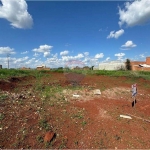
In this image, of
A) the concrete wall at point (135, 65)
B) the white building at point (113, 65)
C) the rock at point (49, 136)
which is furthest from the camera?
the concrete wall at point (135, 65)

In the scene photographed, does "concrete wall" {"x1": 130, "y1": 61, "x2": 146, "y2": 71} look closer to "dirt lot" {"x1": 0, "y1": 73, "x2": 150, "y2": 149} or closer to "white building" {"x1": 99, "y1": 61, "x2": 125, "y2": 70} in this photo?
"white building" {"x1": 99, "y1": 61, "x2": 125, "y2": 70}

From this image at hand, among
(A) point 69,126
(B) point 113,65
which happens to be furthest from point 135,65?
(A) point 69,126

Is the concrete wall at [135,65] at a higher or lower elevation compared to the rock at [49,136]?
higher

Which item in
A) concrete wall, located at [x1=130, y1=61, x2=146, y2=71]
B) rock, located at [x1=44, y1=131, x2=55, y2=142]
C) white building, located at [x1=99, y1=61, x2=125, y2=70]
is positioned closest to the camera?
rock, located at [x1=44, y1=131, x2=55, y2=142]

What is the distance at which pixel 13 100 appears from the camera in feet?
16.2

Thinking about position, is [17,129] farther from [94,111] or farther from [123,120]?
[123,120]

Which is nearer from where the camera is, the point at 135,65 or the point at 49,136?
the point at 49,136

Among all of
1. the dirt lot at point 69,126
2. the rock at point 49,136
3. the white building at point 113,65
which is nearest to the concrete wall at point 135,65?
the white building at point 113,65

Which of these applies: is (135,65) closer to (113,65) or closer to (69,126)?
(113,65)

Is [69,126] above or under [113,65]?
under

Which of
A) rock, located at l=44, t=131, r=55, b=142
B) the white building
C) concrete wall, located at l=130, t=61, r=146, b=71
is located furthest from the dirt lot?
concrete wall, located at l=130, t=61, r=146, b=71

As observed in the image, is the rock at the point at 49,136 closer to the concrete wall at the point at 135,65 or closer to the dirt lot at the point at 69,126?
the dirt lot at the point at 69,126

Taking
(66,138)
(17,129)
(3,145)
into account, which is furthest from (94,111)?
(3,145)

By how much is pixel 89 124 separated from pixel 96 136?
49 cm
